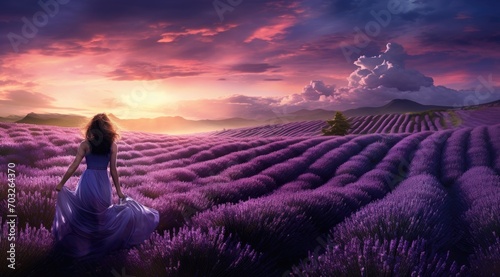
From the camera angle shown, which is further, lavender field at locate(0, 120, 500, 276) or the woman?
the woman

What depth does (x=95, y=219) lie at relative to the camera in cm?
380

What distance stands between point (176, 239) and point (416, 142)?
618 inches

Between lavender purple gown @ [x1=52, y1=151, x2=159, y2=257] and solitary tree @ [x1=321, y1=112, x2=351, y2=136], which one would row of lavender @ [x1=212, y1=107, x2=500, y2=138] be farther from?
lavender purple gown @ [x1=52, y1=151, x2=159, y2=257]

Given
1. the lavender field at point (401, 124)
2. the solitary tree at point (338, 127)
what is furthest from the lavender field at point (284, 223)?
the lavender field at point (401, 124)

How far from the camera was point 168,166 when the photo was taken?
1071 centimetres

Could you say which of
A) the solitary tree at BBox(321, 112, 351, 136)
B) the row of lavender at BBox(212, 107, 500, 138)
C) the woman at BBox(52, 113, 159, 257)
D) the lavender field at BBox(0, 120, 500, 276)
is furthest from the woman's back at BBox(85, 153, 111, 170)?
the row of lavender at BBox(212, 107, 500, 138)

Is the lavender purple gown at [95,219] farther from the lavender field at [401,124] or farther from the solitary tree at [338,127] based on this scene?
the lavender field at [401,124]

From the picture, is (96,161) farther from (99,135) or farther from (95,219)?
(95,219)

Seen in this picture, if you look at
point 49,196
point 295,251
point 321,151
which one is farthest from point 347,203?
point 321,151

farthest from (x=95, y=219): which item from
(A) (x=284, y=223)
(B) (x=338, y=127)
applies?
(B) (x=338, y=127)

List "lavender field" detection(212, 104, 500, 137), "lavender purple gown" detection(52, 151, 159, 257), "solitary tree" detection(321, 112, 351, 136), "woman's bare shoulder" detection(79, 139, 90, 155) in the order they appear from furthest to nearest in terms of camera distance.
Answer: "lavender field" detection(212, 104, 500, 137), "solitary tree" detection(321, 112, 351, 136), "woman's bare shoulder" detection(79, 139, 90, 155), "lavender purple gown" detection(52, 151, 159, 257)

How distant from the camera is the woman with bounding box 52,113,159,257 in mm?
3682

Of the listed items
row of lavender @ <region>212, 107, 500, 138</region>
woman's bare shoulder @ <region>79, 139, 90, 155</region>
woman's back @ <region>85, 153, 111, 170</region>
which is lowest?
row of lavender @ <region>212, 107, 500, 138</region>

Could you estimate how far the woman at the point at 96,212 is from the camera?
145 inches
